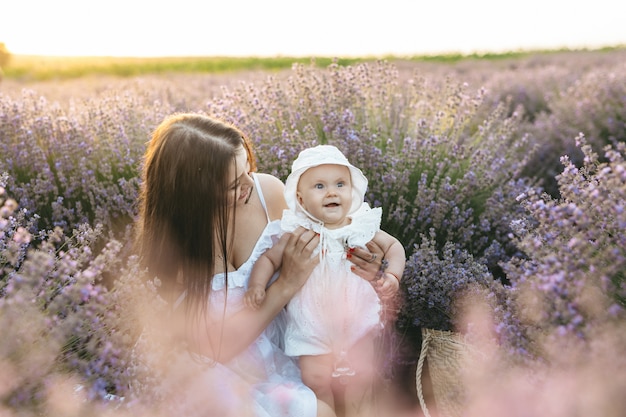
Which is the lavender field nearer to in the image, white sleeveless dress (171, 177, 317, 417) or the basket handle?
the basket handle

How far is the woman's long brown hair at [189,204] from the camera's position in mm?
2223

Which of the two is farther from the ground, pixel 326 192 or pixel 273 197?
pixel 326 192

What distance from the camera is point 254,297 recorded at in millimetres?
2178

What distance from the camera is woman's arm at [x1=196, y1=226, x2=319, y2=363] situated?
7.26ft

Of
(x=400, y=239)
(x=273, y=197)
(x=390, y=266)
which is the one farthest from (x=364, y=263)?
(x=400, y=239)

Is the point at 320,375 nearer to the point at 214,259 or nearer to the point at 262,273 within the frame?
the point at 262,273

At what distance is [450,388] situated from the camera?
7.64ft

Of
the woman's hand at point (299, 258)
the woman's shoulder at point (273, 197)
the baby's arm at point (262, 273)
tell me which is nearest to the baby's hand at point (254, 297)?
the baby's arm at point (262, 273)

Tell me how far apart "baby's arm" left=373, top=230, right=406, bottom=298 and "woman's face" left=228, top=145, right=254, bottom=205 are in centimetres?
54

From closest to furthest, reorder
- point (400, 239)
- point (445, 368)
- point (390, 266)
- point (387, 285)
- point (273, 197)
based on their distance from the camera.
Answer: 1. point (387, 285)
2. point (390, 266)
3. point (445, 368)
4. point (273, 197)
5. point (400, 239)

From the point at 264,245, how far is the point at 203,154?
420 mm

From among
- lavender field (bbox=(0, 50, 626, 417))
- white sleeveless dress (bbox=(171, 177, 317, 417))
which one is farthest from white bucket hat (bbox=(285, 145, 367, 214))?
lavender field (bbox=(0, 50, 626, 417))

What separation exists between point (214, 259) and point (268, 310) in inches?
11.6

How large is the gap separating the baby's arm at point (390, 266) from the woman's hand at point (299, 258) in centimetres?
26
